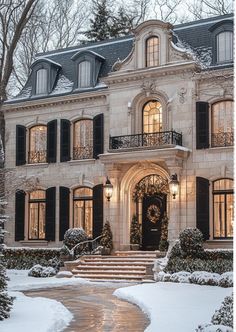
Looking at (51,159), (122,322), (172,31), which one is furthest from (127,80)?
(122,322)

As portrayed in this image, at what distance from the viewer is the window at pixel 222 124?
74.9 feet

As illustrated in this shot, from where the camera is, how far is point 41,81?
28.3 m

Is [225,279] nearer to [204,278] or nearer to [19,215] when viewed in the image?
[204,278]

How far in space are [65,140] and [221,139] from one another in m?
7.16

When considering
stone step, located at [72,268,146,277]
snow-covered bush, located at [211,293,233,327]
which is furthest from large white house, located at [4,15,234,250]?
snow-covered bush, located at [211,293,233,327]

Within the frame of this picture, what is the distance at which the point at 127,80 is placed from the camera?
974 inches

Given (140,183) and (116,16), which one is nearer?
(140,183)

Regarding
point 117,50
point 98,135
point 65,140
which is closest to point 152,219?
point 98,135

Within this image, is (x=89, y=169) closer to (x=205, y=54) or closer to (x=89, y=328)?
(x=205, y=54)

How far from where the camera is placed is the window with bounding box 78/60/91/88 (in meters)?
27.0

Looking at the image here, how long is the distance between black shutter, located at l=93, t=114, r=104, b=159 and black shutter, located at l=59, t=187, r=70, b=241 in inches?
84.7

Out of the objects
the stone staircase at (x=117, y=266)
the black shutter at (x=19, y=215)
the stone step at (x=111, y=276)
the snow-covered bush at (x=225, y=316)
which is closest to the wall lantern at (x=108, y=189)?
the stone staircase at (x=117, y=266)

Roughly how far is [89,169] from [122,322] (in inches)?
542

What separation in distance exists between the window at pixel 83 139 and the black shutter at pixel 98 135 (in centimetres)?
32
